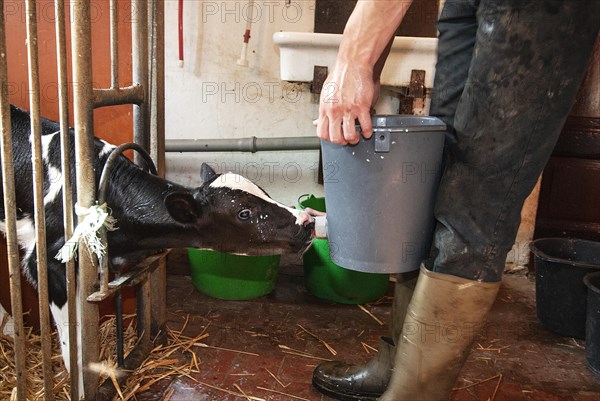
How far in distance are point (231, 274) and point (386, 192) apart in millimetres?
1675

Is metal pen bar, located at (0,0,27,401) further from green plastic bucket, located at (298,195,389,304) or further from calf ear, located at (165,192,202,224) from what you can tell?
green plastic bucket, located at (298,195,389,304)

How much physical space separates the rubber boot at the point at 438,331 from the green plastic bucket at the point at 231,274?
156 centimetres

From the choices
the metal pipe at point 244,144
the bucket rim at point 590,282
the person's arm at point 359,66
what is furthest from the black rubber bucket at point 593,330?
the metal pipe at point 244,144

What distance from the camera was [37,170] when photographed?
1.67 meters

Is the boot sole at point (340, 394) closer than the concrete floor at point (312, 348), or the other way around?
the boot sole at point (340, 394)

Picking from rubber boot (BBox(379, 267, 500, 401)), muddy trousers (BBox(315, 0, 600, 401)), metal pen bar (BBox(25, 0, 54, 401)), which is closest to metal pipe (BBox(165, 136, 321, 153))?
metal pen bar (BBox(25, 0, 54, 401))

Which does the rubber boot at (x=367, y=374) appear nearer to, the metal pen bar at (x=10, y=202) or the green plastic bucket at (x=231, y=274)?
the green plastic bucket at (x=231, y=274)

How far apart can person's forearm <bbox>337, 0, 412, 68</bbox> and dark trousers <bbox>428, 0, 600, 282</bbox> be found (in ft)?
0.68

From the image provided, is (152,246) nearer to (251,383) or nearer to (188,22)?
(251,383)

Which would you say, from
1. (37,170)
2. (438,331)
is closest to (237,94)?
(37,170)

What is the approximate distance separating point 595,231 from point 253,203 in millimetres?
2484

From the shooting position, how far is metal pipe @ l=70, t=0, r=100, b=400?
5.47ft

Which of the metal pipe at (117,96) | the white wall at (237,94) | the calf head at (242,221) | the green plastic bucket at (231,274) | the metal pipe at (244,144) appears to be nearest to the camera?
the metal pipe at (117,96)

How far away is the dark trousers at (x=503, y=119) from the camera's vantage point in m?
1.25
